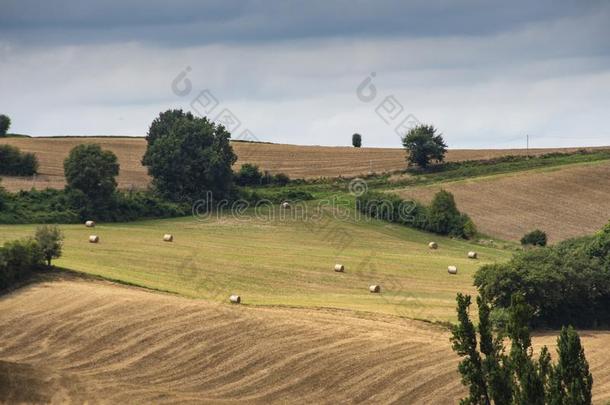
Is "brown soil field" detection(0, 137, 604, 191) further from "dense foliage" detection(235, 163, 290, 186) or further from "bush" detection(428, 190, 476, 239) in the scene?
"bush" detection(428, 190, 476, 239)

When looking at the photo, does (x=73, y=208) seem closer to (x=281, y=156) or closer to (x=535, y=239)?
(x=535, y=239)

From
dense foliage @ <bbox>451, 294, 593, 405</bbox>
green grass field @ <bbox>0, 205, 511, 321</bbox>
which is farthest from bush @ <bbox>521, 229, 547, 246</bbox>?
dense foliage @ <bbox>451, 294, 593, 405</bbox>

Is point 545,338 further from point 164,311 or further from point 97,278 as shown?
point 97,278

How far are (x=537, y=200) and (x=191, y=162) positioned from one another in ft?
104

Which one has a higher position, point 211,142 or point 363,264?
point 211,142

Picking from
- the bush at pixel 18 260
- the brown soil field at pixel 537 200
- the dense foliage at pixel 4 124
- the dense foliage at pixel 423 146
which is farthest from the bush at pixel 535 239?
the dense foliage at pixel 4 124

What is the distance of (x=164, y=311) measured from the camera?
238 ft

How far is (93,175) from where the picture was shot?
106125 millimetres

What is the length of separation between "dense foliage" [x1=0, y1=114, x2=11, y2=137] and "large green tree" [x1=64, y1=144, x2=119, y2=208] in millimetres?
46573

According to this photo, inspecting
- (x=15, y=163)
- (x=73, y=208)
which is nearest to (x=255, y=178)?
(x=15, y=163)

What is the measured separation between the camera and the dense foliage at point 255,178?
12706 centimetres

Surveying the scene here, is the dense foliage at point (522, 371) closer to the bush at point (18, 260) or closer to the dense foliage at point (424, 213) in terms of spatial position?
the bush at point (18, 260)

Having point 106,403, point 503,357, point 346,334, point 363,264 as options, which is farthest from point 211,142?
point 503,357

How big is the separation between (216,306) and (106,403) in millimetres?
13757
